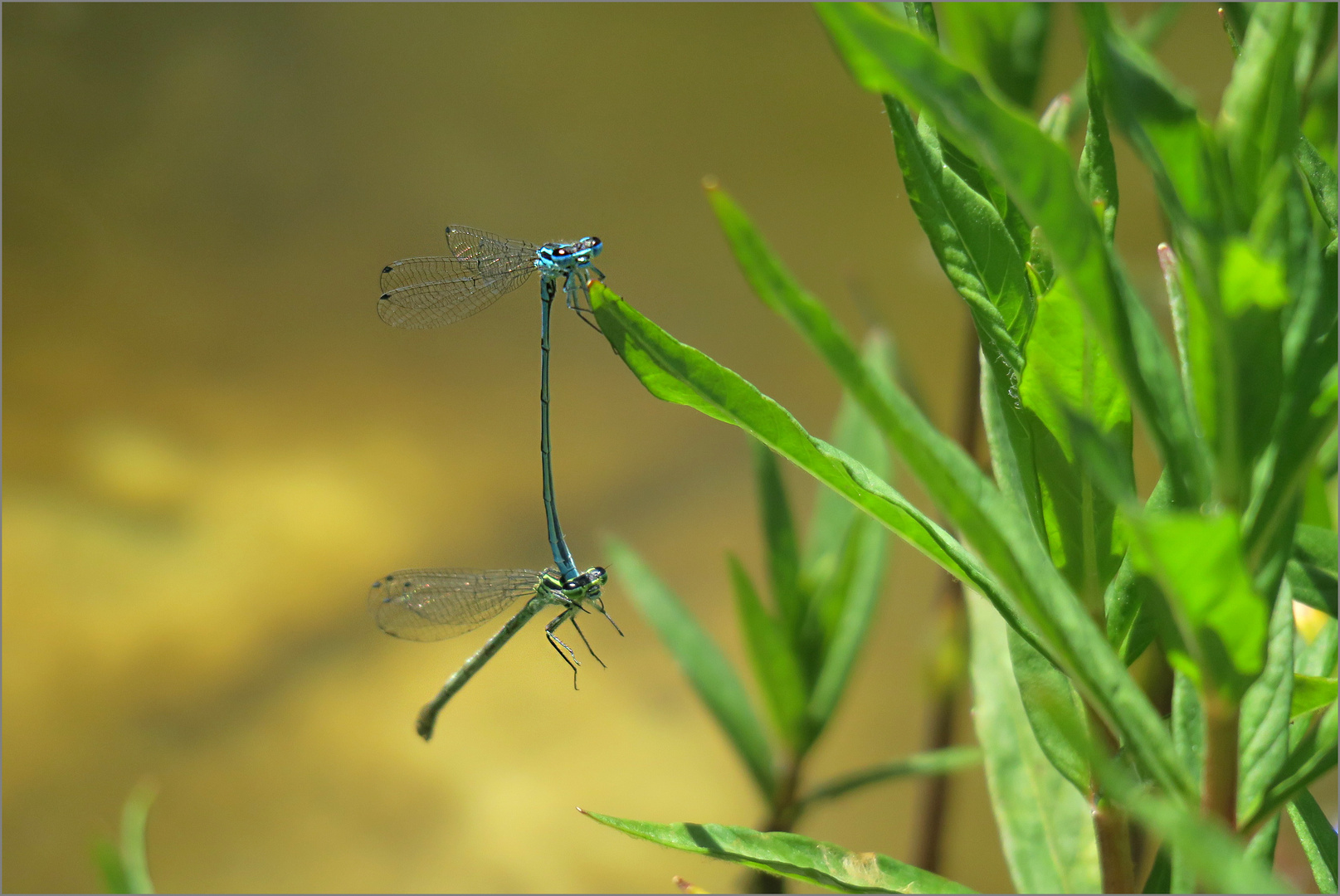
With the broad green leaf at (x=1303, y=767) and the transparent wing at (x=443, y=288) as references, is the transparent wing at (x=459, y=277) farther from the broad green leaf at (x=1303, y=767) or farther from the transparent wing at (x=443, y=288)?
the broad green leaf at (x=1303, y=767)

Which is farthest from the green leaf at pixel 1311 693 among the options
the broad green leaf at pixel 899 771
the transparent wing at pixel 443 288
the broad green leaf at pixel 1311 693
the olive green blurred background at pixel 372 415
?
the olive green blurred background at pixel 372 415

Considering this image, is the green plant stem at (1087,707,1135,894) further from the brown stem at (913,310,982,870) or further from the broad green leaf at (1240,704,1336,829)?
the brown stem at (913,310,982,870)

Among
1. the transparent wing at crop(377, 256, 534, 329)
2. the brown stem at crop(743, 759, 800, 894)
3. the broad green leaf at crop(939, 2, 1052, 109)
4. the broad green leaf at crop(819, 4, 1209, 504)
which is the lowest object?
the brown stem at crop(743, 759, 800, 894)

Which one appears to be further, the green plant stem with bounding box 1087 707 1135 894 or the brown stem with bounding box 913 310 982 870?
the brown stem with bounding box 913 310 982 870

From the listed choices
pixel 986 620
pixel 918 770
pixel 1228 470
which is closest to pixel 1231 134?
pixel 1228 470

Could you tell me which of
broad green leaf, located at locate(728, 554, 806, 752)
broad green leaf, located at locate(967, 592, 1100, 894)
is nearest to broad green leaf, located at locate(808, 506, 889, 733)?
broad green leaf, located at locate(728, 554, 806, 752)

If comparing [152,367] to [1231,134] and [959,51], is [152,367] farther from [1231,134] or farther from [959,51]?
[1231,134]

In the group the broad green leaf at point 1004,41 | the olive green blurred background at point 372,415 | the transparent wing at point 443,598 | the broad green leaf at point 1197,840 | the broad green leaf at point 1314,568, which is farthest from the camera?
the olive green blurred background at point 372,415

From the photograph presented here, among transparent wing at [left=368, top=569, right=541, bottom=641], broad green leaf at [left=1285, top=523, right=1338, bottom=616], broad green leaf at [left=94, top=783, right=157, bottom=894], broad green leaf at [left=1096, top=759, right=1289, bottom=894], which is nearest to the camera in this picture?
broad green leaf at [left=1096, top=759, right=1289, bottom=894]
